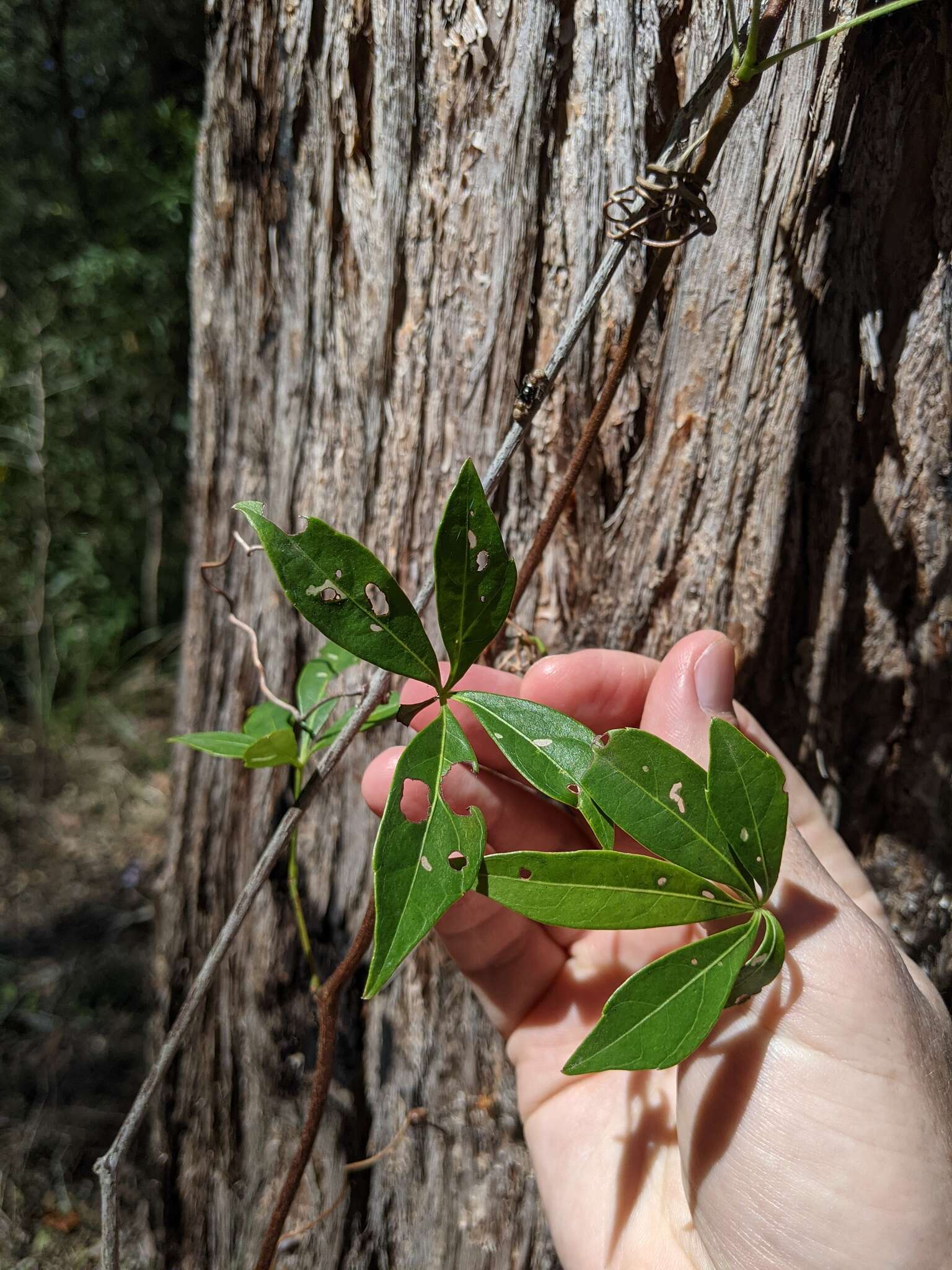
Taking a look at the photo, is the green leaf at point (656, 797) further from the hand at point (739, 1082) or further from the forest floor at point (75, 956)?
the forest floor at point (75, 956)

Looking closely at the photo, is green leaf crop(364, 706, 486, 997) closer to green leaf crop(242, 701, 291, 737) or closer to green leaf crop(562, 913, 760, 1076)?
green leaf crop(562, 913, 760, 1076)

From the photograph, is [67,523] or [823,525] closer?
[823,525]

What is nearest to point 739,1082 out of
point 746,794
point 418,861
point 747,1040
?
point 747,1040

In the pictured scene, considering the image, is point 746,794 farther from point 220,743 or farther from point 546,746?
point 220,743

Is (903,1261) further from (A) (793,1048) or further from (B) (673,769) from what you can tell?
(B) (673,769)

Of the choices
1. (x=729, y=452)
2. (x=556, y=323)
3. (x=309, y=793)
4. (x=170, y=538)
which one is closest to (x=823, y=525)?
(x=729, y=452)

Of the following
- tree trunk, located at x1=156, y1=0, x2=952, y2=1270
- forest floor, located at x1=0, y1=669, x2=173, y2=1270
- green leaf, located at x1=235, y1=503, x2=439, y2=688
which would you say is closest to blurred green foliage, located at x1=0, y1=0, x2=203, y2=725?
forest floor, located at x1=0, y1=669, x2=173, y2=1270
